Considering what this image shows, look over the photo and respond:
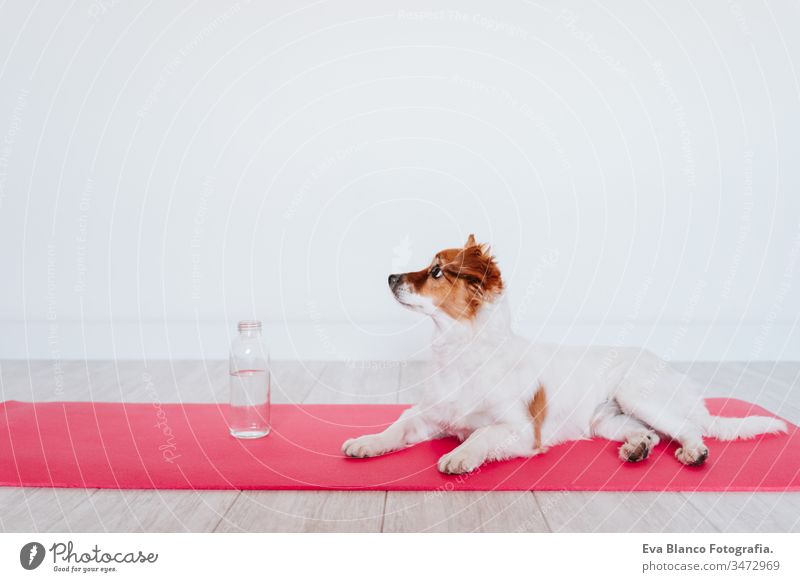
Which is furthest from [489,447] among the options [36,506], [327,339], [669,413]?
[327,339]

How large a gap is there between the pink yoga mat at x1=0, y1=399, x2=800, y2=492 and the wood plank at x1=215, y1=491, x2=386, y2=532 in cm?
6

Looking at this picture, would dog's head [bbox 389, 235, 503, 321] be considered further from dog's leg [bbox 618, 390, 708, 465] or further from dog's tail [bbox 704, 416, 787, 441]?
dog's tail [bbox 704, 416, 787, 441]

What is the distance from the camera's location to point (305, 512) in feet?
6.51

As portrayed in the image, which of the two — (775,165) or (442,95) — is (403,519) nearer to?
(442,95)

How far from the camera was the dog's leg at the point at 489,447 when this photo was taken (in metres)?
2.25

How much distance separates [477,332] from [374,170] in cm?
270

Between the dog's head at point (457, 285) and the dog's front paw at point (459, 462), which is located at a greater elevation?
the dog's head at point (457, 285)

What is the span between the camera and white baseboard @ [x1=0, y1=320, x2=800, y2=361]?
5055 mm

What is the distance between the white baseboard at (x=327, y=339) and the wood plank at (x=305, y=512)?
2.94 metres

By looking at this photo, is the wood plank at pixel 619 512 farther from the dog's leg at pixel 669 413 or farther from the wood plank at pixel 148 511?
the wood plank at pixel 148 511

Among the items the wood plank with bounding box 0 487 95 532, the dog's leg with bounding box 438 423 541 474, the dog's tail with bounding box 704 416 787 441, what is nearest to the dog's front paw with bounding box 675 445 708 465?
the dog's tail with bounding box 704 416 787 441

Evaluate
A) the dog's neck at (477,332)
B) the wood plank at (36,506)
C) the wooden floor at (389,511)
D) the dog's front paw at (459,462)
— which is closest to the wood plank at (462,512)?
the wooden floor at (389,511)

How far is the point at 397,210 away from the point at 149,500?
331 cm
